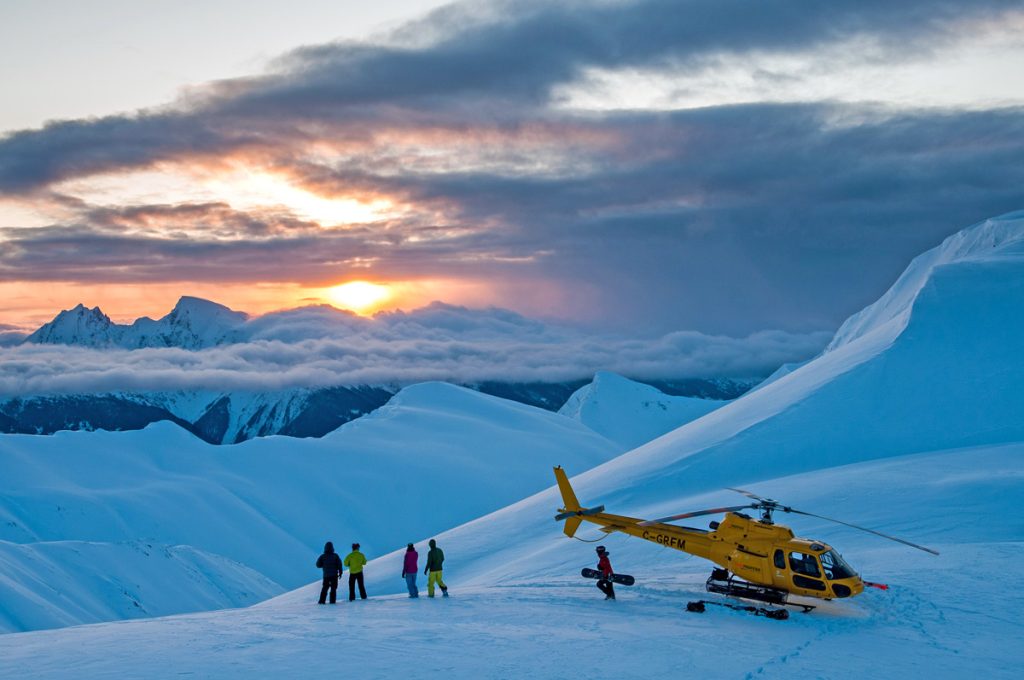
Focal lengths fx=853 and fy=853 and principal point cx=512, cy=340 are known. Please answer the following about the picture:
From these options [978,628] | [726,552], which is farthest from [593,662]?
[978,628]

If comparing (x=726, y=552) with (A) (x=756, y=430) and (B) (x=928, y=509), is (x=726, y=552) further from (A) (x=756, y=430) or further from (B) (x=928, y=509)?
(A) (x=756, y=430)

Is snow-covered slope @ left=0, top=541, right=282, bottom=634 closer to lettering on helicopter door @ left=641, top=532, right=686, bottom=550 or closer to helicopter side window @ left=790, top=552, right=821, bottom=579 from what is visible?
lettering on helicopter door @ left=641, top=532, right=686, bottom=550

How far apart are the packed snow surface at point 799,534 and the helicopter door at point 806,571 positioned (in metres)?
0.69

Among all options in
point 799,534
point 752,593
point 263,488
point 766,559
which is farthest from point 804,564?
point 263,488

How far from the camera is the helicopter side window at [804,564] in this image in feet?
62.4

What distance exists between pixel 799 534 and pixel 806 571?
12000mm

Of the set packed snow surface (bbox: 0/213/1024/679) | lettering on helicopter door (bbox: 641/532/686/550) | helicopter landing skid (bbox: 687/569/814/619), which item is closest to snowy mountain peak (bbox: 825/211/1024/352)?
packed snow surface (bbox: 0/213/1024/679)

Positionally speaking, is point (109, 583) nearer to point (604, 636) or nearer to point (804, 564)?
point (604, 636)

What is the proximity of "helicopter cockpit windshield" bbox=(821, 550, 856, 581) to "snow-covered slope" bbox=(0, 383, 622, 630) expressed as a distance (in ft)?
221

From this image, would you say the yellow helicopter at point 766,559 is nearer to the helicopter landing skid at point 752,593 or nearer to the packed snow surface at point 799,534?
the helicopter landing skid at point 752,593

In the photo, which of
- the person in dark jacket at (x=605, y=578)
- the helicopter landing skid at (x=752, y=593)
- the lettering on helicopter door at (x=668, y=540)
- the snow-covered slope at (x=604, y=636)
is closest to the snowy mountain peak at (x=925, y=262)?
the snow-covered slope at (x=604, y=636)

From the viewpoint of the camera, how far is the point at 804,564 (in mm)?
19172

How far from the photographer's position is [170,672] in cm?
1414

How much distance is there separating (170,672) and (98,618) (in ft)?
194
